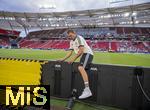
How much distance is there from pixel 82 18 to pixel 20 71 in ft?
176

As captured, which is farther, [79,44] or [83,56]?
[83,56]

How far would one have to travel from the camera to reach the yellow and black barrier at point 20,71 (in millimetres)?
7621

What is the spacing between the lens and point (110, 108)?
6.25 m

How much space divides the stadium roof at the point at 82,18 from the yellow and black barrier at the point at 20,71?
41602mm

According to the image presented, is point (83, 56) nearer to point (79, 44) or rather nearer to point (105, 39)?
point (79, 44)

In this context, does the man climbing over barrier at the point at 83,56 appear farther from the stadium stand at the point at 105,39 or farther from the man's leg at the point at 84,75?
the stadium stand at the point at 105,39

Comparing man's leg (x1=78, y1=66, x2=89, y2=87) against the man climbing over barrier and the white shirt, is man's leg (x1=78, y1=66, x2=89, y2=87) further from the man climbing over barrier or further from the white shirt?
the white shirt

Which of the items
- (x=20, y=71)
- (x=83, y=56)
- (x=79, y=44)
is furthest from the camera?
(x=20, y=71)

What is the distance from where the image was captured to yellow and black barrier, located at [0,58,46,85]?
7621 mm

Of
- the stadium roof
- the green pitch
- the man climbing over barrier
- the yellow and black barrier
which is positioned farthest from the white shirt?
the stadium roof

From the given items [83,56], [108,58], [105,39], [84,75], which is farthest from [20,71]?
[105,39]

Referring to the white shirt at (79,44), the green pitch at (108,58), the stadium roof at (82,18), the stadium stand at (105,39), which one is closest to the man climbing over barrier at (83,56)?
the white shirt at (79,44)

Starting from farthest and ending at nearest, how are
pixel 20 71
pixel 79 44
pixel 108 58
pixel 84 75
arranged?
pixel 108 58, pixel 20 71, pixel 79 44, pixel 84 75

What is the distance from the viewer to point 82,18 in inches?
2387
